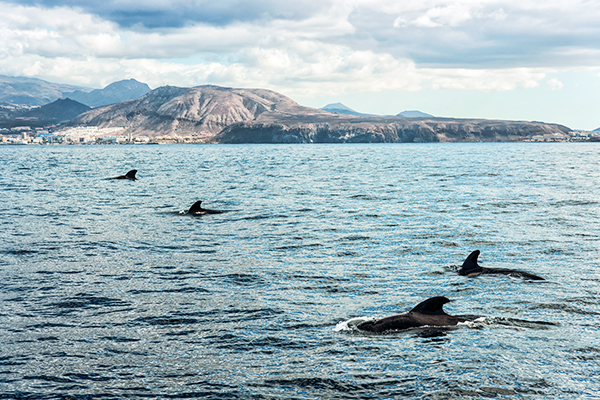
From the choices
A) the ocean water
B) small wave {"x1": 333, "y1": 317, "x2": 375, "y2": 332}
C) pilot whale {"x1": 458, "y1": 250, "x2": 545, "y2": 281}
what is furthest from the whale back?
small wave {"x1": 333, "y1": 317, "x2": 375, "y2": 332}

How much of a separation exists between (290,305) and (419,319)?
14.2 ft

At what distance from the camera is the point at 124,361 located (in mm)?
12547

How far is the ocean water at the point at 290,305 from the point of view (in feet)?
38.1

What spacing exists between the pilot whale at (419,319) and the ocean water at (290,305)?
382 mm

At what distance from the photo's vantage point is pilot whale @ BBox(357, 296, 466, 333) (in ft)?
48.4

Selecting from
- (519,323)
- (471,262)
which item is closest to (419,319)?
A: (519,323)

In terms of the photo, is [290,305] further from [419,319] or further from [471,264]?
[471,264]

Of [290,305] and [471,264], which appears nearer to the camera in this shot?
[290,305]

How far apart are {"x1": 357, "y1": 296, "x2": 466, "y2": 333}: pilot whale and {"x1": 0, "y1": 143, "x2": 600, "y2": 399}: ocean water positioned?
38 centimetres

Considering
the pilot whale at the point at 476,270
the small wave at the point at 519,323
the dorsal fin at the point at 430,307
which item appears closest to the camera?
the dorsal fin at the point at 430,307

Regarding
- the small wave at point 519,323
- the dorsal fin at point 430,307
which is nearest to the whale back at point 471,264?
the small wave at point 519,323

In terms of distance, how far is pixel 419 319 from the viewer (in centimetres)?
1494

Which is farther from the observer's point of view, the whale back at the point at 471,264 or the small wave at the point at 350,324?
the whale back at the point at 471,264

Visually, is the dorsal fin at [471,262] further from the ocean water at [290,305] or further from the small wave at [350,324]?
the small wave at [350,324]
